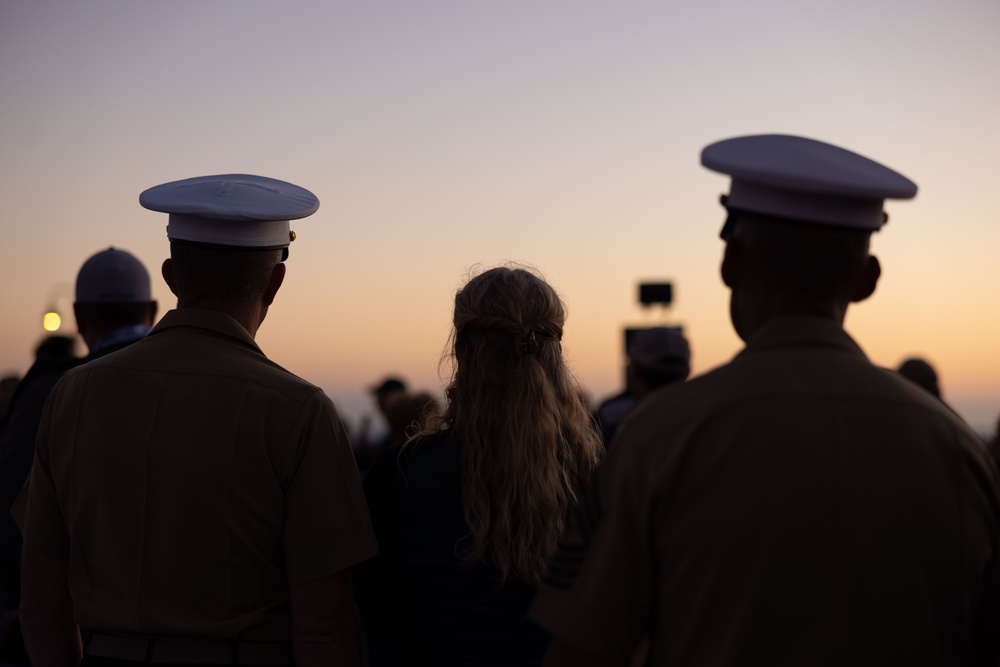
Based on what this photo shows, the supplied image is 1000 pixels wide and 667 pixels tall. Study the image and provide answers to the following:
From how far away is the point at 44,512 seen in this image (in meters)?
2.96

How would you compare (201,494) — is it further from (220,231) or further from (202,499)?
(220,231)

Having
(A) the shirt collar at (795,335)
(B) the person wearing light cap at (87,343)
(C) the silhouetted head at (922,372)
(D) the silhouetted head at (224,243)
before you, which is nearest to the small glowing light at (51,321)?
(B) the person wearing light cap at (87,343)

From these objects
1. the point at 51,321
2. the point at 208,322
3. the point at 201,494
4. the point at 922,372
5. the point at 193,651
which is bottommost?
the point at 922,372

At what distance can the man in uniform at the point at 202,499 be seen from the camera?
→ 2748 millimetres

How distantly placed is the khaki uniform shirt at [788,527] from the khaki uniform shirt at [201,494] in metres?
1.01

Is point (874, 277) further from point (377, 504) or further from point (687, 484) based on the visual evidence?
point (377, 504)

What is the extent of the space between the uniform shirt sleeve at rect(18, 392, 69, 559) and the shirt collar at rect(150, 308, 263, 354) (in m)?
0.38

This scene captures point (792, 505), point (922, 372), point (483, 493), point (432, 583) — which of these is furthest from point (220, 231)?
point (922, 372)

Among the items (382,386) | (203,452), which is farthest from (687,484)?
(382,386)

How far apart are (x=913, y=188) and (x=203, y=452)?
1.74 m

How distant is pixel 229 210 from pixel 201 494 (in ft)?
2.44

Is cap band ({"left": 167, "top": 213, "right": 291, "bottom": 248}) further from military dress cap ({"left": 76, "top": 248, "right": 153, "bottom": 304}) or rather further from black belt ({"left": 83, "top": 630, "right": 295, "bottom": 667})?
military dress cap ({"left": 76, "top": 248, "right": 153, "bottom": 304})

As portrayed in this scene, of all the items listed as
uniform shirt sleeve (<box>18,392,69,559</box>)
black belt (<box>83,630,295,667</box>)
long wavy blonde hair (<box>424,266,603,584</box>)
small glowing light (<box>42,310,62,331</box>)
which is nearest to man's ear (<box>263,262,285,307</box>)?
long wavy blonde hair (<box>424,266,603,584</box>)

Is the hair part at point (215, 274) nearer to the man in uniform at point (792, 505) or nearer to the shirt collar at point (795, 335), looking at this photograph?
the man in uniform at point (792, 505)
